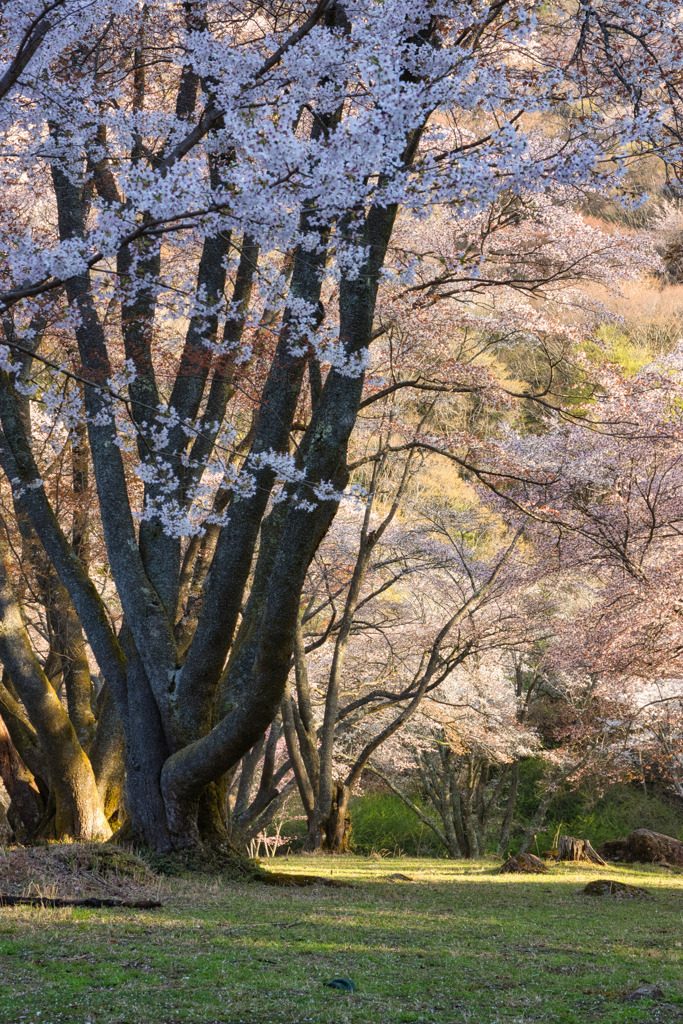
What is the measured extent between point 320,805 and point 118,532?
22.4 feet

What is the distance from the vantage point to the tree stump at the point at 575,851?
500 inches

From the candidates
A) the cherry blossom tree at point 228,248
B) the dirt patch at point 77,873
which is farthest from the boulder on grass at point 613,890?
the dirt patch at point 77,873

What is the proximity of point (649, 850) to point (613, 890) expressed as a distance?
5.71 meters

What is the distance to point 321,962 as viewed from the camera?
162 inches

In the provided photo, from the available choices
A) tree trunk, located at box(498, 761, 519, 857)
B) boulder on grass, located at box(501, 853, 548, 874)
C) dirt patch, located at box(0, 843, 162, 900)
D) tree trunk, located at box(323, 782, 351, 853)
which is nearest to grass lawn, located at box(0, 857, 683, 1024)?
dirt patch, located at box(0, 843, 162, 900)

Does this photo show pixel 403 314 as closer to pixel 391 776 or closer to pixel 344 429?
pixel 344 429

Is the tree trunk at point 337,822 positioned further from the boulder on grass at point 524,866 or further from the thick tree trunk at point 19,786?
the thick tree trunk at point 19,786

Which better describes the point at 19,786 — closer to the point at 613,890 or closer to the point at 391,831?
the point at 613,890

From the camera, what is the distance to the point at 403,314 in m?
9.94

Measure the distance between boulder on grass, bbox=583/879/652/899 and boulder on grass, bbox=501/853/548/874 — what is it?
7.52 feet

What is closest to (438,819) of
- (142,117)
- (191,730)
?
(191,730)

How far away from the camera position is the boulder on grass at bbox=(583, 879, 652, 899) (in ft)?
28.0

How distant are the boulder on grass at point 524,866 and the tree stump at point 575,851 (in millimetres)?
1754

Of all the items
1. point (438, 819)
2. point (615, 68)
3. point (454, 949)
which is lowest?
point (438, 819)
